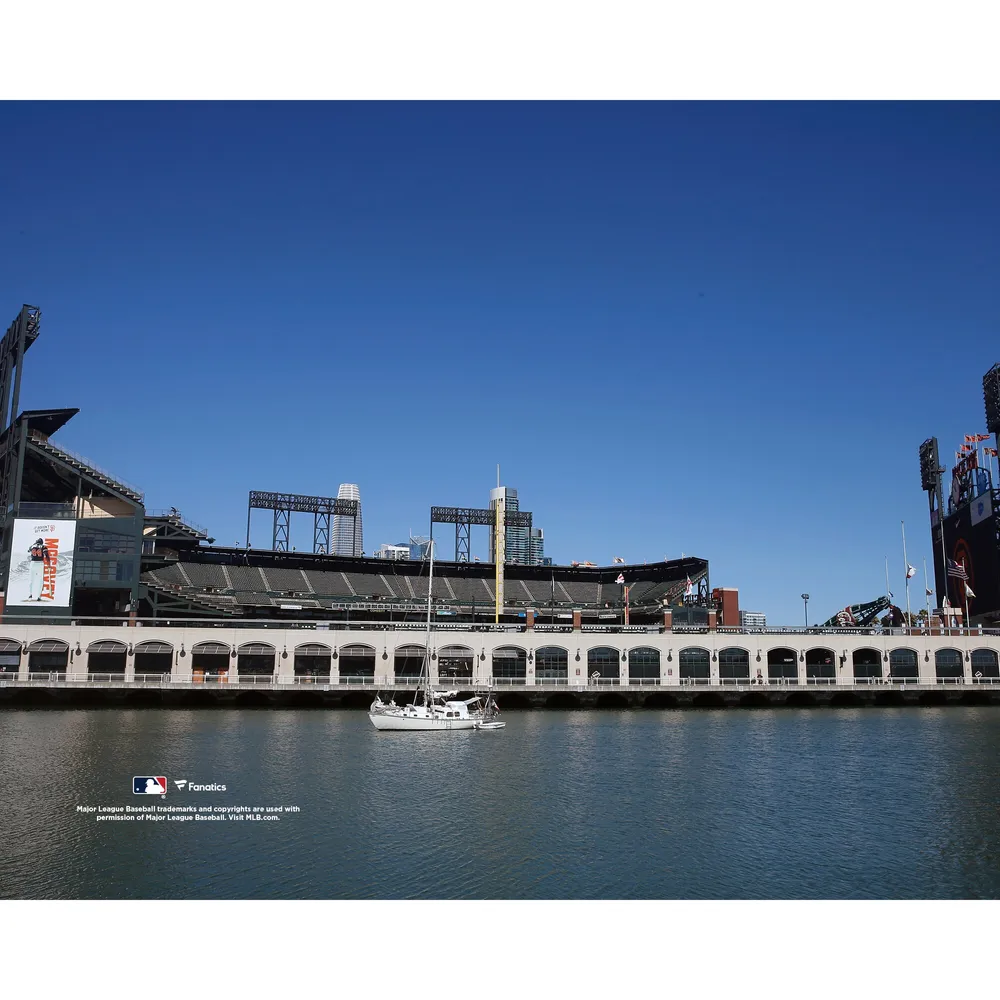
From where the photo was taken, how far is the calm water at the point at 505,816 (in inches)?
1320

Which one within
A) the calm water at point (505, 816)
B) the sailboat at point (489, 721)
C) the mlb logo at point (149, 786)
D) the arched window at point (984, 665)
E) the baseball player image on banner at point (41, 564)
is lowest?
the calm water at point (505, 816)

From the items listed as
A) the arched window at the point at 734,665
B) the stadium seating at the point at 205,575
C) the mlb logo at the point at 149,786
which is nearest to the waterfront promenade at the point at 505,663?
the arched window at the point at 734,665

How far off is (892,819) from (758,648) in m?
61.9

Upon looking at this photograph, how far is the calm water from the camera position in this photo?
33.5 meters

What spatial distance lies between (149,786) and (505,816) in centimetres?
1797

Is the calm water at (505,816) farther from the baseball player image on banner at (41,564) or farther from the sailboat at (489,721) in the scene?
the baseball player image on banner at (41,564)

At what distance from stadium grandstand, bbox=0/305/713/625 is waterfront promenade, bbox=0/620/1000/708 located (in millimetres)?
6858

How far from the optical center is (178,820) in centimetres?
4044

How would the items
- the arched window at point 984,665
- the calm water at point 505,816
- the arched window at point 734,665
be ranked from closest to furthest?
the calm water at point 505,816
the arched window at point 734,665
the arched window at point 984,665

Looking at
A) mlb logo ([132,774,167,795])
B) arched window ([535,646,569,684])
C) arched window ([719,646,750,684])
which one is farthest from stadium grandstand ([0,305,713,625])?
mlb logo ([132,774,167,795])

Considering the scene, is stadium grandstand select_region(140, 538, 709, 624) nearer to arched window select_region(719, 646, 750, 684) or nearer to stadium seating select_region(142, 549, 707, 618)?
stadium seating select_region(142, 549, 707, 618)

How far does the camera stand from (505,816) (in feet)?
142

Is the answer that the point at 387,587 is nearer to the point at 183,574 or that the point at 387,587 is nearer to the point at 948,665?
the point at 183,574

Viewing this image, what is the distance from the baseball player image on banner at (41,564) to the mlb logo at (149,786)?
60977 mm
